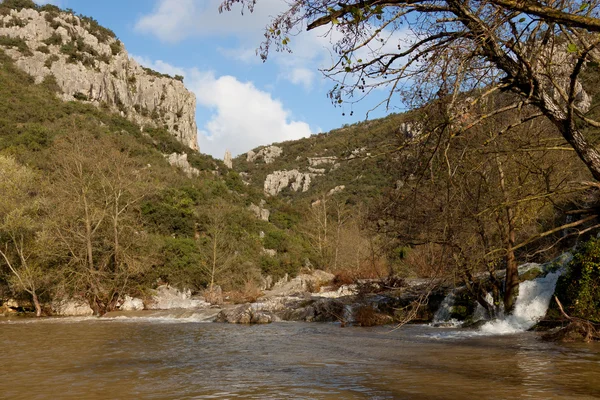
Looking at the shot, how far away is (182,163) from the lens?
182ft

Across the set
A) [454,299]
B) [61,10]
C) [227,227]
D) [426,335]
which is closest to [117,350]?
[426,335]

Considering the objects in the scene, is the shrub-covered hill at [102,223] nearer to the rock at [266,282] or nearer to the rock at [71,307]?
the rock at [71,307]

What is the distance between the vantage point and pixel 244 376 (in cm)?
925

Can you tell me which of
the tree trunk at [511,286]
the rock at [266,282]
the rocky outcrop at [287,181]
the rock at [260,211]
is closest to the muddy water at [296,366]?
the tree trunk at [511,286]

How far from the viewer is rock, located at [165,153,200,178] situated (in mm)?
54531

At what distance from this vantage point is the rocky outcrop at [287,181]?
261 ft

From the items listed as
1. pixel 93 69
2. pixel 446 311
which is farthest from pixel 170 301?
pixel 93 69

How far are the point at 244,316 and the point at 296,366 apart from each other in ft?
36.5

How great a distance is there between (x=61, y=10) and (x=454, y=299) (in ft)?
254

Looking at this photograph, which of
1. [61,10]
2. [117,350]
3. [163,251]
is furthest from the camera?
[61,10]

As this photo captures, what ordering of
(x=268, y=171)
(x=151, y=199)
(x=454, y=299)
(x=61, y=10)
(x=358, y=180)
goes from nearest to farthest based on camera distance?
(x=454, y=299), (x=151, y=199), (x=358, y=180), (x=61, y=10), (x=268, y=171)

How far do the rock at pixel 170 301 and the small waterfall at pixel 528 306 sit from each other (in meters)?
17.5

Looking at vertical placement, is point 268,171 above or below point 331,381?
above

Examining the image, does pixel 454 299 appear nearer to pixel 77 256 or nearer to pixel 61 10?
pixel 77 256
